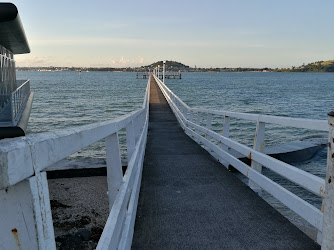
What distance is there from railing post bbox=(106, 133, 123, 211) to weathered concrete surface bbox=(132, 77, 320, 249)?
1017 millimetres

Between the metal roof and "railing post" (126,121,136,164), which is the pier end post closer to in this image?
"railing post" (126,121,136,164)

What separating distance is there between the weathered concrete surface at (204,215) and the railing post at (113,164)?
1017mm

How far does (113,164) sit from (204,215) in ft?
6.85

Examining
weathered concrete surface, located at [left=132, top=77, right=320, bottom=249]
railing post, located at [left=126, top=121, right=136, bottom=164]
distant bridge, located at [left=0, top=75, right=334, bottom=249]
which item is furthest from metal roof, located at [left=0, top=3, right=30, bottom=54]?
railing post, located at [left=126, top=121, right=136, bottom=164]

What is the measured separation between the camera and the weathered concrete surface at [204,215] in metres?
3.83

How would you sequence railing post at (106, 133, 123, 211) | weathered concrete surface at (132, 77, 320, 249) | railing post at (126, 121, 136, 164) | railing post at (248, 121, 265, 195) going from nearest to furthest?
railing post at (106, 133, 123, 211) → weathered concrete surface at (132, 77, 320, 249) → railing post at (126, 121, 136, 164) → railing post at (248, 121, 265, 195)

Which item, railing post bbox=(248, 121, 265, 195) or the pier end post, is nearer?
the pier end post

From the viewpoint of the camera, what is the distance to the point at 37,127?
30688mm

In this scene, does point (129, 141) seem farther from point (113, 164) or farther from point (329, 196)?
A: point (329, 196)

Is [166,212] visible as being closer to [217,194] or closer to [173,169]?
[217,194]

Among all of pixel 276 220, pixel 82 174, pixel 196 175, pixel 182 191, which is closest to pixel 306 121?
pixel 276 220

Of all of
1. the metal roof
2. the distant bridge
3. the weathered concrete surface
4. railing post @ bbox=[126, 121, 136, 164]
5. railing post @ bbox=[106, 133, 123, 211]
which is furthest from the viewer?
the metal roof

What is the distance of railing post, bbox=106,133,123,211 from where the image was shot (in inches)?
116

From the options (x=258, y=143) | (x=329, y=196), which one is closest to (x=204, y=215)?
(x=258, y=143)
